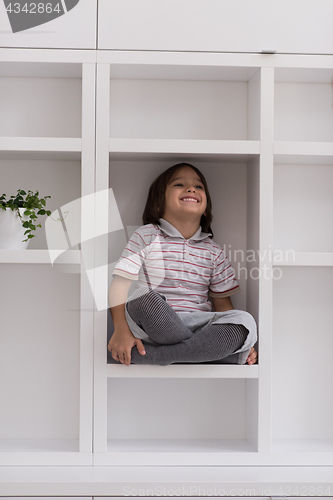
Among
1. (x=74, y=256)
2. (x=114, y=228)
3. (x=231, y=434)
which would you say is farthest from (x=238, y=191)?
(x=231, y=434)

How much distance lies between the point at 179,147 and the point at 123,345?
484 mm

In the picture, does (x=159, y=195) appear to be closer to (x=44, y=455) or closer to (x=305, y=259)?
(x=305, y=259)

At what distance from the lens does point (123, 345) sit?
3.27 feet

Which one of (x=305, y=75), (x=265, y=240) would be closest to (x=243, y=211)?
(x=265, y=240)

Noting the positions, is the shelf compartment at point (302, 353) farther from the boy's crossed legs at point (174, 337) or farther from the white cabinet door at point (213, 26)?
the white cabinet door at point (213, 26)

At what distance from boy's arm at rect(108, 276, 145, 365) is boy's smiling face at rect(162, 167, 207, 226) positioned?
21cm

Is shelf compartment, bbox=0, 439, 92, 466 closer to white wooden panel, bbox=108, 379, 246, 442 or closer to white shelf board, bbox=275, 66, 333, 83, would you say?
white wooden panel, bbox=108, 379, 246, 442

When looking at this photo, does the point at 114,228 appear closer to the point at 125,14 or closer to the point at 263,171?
the point at 263,171

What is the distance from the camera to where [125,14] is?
1024 mm

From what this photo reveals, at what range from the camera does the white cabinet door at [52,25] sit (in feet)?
3.36

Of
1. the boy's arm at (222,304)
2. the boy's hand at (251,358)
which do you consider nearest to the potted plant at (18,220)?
the boy's arm at (222,304)

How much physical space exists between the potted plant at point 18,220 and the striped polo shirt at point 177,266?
24 centimetres

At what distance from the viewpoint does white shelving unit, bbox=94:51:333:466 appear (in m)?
1.04

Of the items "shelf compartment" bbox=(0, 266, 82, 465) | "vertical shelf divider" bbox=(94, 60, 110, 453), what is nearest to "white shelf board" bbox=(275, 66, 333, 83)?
"vertical shelf divider" bbox=(94, 60, 110, 453)
